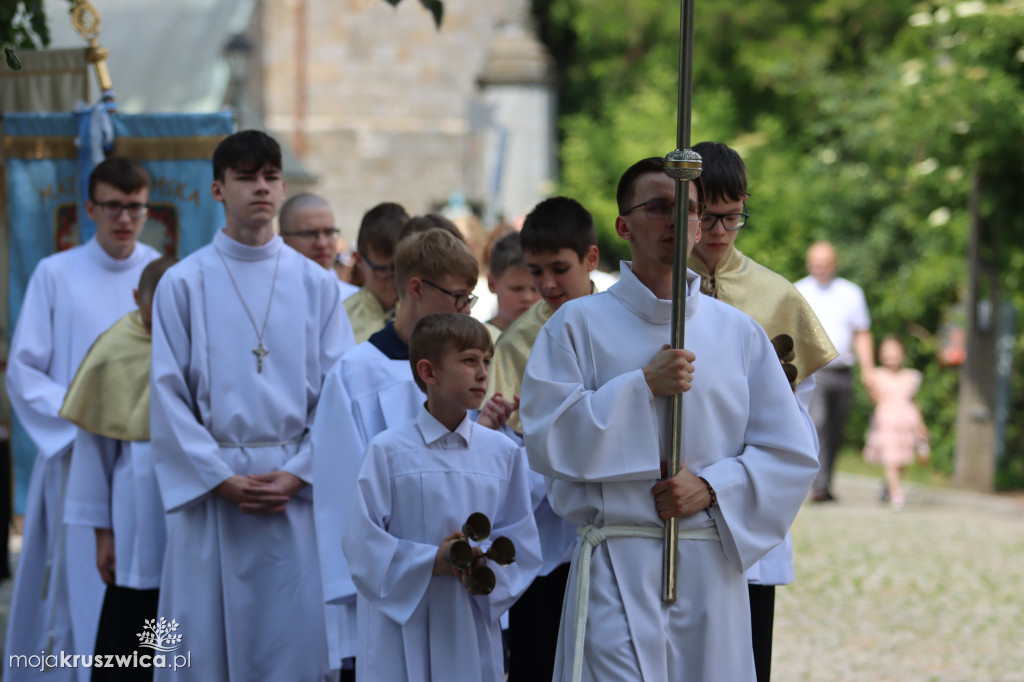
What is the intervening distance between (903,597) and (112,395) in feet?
17.0

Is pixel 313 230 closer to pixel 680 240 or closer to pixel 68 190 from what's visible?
pixel 68 190

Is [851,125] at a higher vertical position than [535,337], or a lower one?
higher

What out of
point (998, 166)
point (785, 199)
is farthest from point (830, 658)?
point (785, 199)

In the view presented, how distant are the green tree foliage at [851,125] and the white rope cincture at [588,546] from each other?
31.3 feet

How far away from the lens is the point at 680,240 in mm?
3387

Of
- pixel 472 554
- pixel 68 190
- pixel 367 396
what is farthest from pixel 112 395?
pixel 472 554

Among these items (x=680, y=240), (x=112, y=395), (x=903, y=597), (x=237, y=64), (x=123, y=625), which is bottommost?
(x=903, y=597)

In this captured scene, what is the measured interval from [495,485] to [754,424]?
0.80 meters

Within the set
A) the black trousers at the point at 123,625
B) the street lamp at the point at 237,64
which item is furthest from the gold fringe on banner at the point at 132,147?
the street lamp at the point at 237,64

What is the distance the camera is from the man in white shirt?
11.6m

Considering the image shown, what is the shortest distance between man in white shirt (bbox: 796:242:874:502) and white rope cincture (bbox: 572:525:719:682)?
27.0 ft

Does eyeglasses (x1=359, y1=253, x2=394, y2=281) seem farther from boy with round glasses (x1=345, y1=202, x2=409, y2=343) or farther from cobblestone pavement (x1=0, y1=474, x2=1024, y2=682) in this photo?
cobblestone pavement (x1=0, y1=474, x2=1024, y2=682)

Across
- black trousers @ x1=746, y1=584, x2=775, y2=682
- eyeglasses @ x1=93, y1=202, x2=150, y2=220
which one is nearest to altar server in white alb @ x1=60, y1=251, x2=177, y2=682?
eyeglasses @ x1=93, y1=202, x2=150, y2=220

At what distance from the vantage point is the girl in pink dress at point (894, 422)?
39.4 feet
